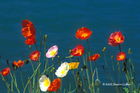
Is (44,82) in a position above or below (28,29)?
below

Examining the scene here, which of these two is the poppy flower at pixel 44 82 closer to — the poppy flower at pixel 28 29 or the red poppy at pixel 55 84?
the red poppy at pixel 55 84

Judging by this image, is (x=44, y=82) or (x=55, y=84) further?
(x=44, y=82)

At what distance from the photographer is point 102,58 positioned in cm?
326

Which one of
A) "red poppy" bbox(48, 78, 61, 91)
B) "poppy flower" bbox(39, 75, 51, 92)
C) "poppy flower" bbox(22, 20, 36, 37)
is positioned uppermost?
"poppy flower" bbox(22, 20, 36, 37)

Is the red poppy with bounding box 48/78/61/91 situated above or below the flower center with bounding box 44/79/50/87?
above

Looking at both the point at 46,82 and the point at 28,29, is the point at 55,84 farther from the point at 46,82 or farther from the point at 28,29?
the point at 28,29

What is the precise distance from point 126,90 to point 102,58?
47.9 inches

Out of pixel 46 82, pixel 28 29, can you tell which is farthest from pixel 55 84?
pixel 28 29

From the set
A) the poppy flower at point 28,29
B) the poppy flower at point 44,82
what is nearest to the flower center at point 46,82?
the poppy flower at point 44,82

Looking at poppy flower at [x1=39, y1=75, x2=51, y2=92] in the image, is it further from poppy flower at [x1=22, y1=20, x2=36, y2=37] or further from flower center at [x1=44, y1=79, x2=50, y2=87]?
poppy flower at [x1=22, y1=20, x2=36, y2=37]

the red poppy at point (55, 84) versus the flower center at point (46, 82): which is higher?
the red poppy at point (55, 84)

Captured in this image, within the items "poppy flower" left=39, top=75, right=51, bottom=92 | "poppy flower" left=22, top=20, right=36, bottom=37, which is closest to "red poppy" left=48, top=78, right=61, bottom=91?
"poppy flower" left=39, top=75, right=51, bottom=92

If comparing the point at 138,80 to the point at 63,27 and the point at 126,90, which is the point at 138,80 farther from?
the point at 63,27

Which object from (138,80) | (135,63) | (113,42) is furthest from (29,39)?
(135,63)
